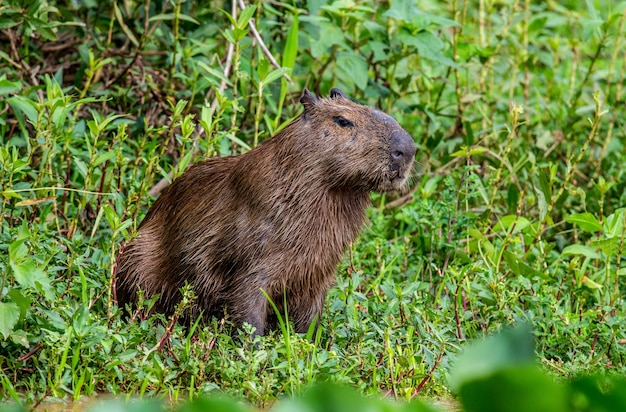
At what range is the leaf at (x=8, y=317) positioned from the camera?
3.43m

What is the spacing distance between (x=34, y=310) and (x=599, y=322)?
2.35 m

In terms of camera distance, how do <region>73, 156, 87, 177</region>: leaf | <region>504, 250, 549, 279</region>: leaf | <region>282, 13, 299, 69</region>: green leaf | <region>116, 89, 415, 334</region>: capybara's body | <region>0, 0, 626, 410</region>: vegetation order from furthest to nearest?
<region>282, 13, 299, 69</region>: green leaf, <region>504, 250, 549, 279</region>: leaf, <region>73, 156, 87, 177</region>: leaf, <region>116, 89, 415, 334</region>: capybara's body, <region>0, 0, 626, 410</region>: vegetation

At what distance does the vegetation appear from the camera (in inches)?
146

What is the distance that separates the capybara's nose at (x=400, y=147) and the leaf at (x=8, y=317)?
1609mm

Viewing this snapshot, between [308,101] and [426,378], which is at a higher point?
[308,101]

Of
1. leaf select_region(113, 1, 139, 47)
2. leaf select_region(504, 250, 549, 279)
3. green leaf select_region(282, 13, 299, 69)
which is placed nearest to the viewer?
leaf select_region(504, 250, 549, 279)

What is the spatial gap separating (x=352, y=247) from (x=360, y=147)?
904 millimetres

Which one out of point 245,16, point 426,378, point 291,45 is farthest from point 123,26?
point 426,378

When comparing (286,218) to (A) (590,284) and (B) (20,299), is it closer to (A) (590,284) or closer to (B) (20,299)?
(B) (20,299)

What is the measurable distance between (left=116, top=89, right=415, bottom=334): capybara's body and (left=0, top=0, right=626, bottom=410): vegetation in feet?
0.49

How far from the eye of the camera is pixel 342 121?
432cm

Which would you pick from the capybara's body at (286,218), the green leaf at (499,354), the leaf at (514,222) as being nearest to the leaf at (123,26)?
the capybara's body at (286,218)

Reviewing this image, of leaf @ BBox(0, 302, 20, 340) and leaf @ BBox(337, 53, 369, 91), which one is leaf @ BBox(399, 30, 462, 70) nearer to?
leaf @ BBox(337, 53, 369, 91)

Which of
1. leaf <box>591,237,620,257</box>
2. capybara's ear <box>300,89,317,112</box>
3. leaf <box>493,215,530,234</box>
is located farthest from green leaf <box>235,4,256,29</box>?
leaf <box>591,237,620,257</box>
